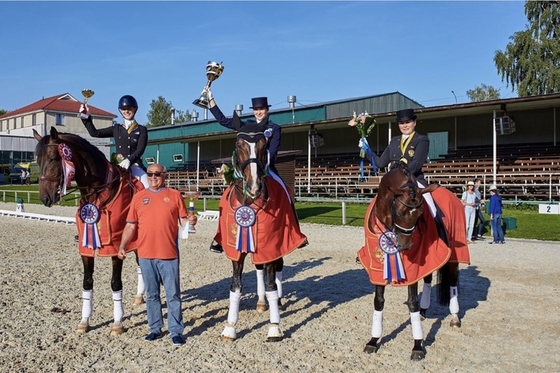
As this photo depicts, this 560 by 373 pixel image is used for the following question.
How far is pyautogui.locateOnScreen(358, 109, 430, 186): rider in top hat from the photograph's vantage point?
20.4ft

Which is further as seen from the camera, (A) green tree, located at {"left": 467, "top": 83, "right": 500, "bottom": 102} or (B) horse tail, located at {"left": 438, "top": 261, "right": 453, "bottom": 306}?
(A) green tree, located at {"left": 467, "top": 83, "right": 500, "bottom": 102}

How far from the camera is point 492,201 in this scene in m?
16.2

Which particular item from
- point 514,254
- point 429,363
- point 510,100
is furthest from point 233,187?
point 510,100

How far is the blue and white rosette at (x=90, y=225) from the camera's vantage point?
659cm

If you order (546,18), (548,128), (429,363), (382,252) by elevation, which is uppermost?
(546,18)

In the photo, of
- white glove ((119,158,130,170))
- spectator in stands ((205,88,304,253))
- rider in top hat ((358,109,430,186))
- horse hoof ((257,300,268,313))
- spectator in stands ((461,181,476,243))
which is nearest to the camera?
rider in top hat ((358,109,430,186))

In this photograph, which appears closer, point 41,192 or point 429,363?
point 429,363

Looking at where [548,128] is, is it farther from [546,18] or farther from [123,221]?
[123,221]

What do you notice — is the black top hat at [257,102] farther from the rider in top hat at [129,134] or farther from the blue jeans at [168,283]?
the blue jeans at [168,283]

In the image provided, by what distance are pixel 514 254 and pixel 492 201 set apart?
3.00 metres

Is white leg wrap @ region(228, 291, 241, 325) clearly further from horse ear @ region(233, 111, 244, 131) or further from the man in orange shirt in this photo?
horse ear @ region(233, 111, 244, 131)

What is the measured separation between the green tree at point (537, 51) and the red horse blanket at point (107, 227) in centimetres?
4116

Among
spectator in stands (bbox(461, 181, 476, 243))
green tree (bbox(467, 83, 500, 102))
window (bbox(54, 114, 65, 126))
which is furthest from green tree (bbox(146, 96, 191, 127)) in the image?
spectator in stands (bbox(461, 181, 476, 243))

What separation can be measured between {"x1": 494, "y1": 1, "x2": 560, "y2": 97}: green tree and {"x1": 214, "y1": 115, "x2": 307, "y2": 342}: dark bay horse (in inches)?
1591
